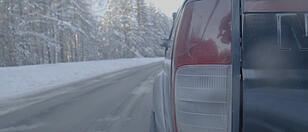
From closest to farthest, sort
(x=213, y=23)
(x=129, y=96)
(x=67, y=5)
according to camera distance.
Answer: (x=213, y=23) < (x=129, y=96) < (x=67, y=5)

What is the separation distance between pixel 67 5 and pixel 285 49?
32.3 metres

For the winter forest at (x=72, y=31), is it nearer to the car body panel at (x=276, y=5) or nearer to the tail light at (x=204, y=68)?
the tail light at (x=204, y=68)

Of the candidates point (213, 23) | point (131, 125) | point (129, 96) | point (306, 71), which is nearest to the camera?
point (306, 71)

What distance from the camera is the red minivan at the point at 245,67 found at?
111 cm

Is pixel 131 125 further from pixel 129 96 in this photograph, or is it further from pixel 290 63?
pixel 290 63

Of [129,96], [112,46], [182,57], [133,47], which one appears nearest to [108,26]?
[112,46]

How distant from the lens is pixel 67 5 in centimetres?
2953

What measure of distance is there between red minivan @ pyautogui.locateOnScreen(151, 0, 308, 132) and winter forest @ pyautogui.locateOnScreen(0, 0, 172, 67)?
24662mm

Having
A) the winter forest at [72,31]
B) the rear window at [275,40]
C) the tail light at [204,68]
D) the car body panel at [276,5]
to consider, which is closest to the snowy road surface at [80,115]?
the tail light at [204,68]

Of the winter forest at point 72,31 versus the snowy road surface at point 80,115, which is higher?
the winter forest at point 72,31

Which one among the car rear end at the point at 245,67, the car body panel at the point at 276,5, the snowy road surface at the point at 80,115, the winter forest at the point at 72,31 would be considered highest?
the winter forest at the point at 72,31

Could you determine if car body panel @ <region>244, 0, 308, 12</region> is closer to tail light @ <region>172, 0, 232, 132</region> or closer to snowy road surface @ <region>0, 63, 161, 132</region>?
tail light @ <region>172, 0, 232, 132</region>

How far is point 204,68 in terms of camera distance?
1246 millimetres

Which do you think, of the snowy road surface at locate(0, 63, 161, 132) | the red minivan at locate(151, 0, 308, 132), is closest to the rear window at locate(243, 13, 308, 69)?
the red minivan at locate(151, 0, 308, 132)
